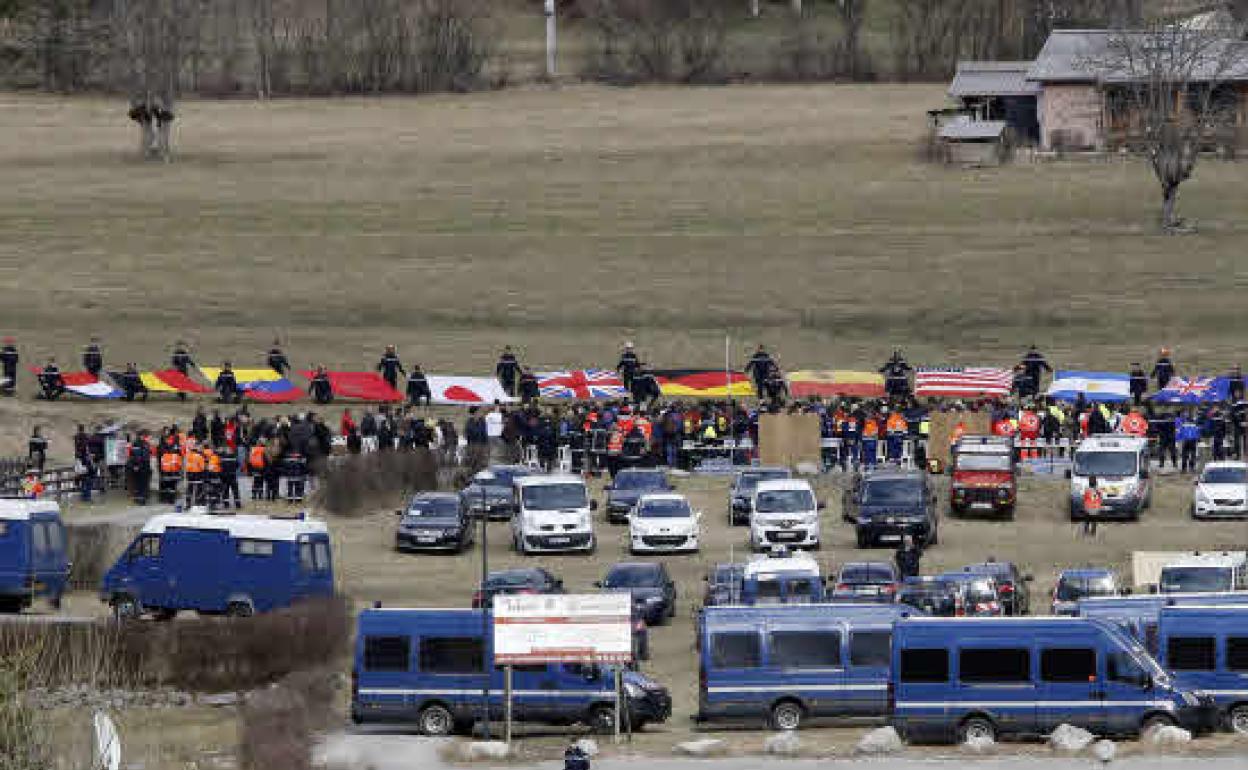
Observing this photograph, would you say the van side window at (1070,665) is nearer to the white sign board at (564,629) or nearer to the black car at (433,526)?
the white sign board at (564,629)

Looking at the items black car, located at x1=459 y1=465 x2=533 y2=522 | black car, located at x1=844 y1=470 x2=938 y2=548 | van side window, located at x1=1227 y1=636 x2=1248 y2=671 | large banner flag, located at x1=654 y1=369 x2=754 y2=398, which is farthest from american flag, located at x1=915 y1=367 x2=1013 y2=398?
van side window, located at x1=1227 y1=636 x2=1248 y2=671

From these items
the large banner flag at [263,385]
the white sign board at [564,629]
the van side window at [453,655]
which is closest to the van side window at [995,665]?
A: the white sign board at [564,629]

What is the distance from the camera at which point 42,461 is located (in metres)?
54.3

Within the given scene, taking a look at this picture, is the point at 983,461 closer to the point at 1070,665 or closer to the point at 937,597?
the point at 937,597

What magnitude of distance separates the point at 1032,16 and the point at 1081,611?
10578 cm

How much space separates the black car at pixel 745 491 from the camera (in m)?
50.8

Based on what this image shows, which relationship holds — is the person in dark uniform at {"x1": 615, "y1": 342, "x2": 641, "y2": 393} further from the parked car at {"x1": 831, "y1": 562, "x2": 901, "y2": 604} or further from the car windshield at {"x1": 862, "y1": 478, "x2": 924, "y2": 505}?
the parked car at {"x1": 831, "y1": 562, "x2": 901, "y2": 604}

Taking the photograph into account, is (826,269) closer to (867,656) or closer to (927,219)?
(927,219)

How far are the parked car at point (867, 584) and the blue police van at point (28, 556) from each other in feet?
41.4

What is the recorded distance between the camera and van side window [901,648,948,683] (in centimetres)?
3228

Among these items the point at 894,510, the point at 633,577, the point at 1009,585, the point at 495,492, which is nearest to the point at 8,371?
the point at 495,492

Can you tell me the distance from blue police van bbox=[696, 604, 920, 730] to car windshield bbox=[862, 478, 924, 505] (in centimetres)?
1352

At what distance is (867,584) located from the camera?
39.7 m

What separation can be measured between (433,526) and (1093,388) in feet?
59.7
